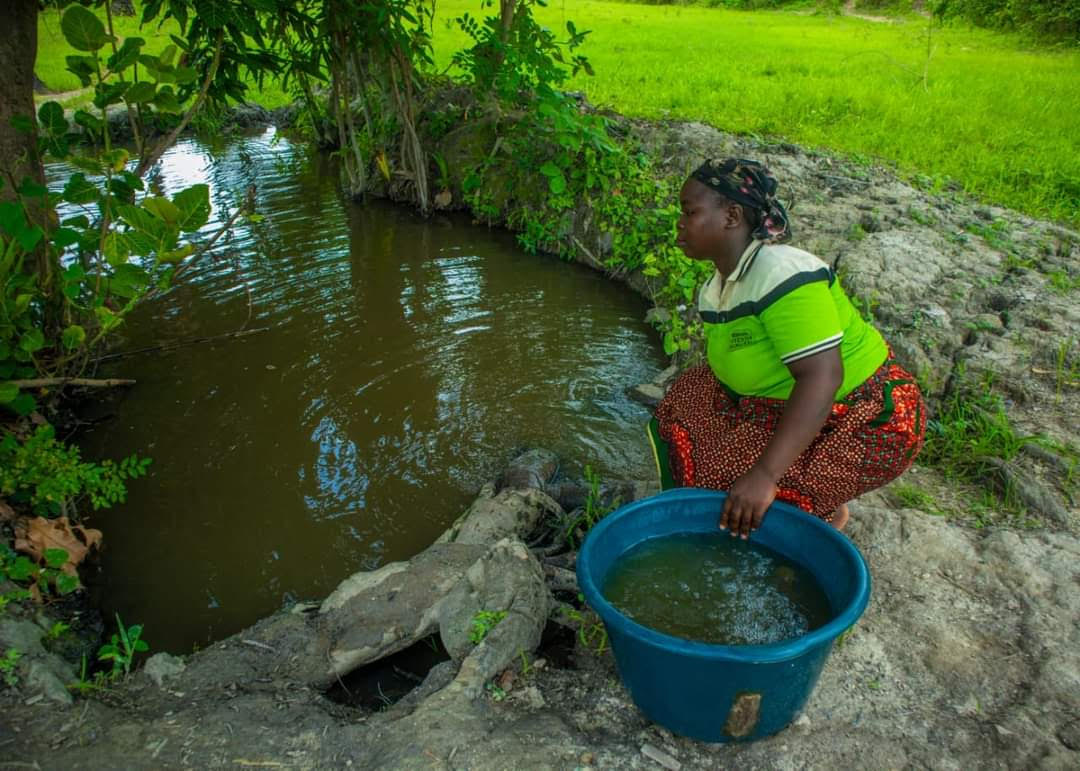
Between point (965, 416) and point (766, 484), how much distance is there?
1.85 metres

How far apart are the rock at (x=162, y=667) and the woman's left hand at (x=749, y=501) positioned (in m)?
1.75

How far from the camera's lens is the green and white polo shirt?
1941mm

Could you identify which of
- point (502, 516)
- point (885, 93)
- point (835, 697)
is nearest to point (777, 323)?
point (835, 697)

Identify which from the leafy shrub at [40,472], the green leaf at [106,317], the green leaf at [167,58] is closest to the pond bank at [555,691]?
the leafy shrub at [40,472]

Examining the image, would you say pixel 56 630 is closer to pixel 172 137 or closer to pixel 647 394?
pixel 172 137

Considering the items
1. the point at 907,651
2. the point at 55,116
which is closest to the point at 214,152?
the point at 55,116

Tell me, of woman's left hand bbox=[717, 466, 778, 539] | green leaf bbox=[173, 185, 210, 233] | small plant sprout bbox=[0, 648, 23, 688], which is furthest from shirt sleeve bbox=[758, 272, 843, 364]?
small plant sprout bbox=[0, 648, 23, 688]

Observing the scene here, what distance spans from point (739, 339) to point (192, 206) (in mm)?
2033

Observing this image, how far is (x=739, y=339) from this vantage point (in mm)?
2178

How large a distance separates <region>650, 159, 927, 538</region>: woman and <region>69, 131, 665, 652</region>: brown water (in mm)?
1275

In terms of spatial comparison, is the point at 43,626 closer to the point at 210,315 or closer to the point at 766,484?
the point at 766,484

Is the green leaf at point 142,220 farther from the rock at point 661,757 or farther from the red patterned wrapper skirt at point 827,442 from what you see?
the rock at point 661,757

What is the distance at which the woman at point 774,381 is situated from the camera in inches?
76.9

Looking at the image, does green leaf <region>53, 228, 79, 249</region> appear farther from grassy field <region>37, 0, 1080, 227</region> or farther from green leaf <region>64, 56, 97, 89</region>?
grassy field <region>37, 0, 1080, 227</region>
